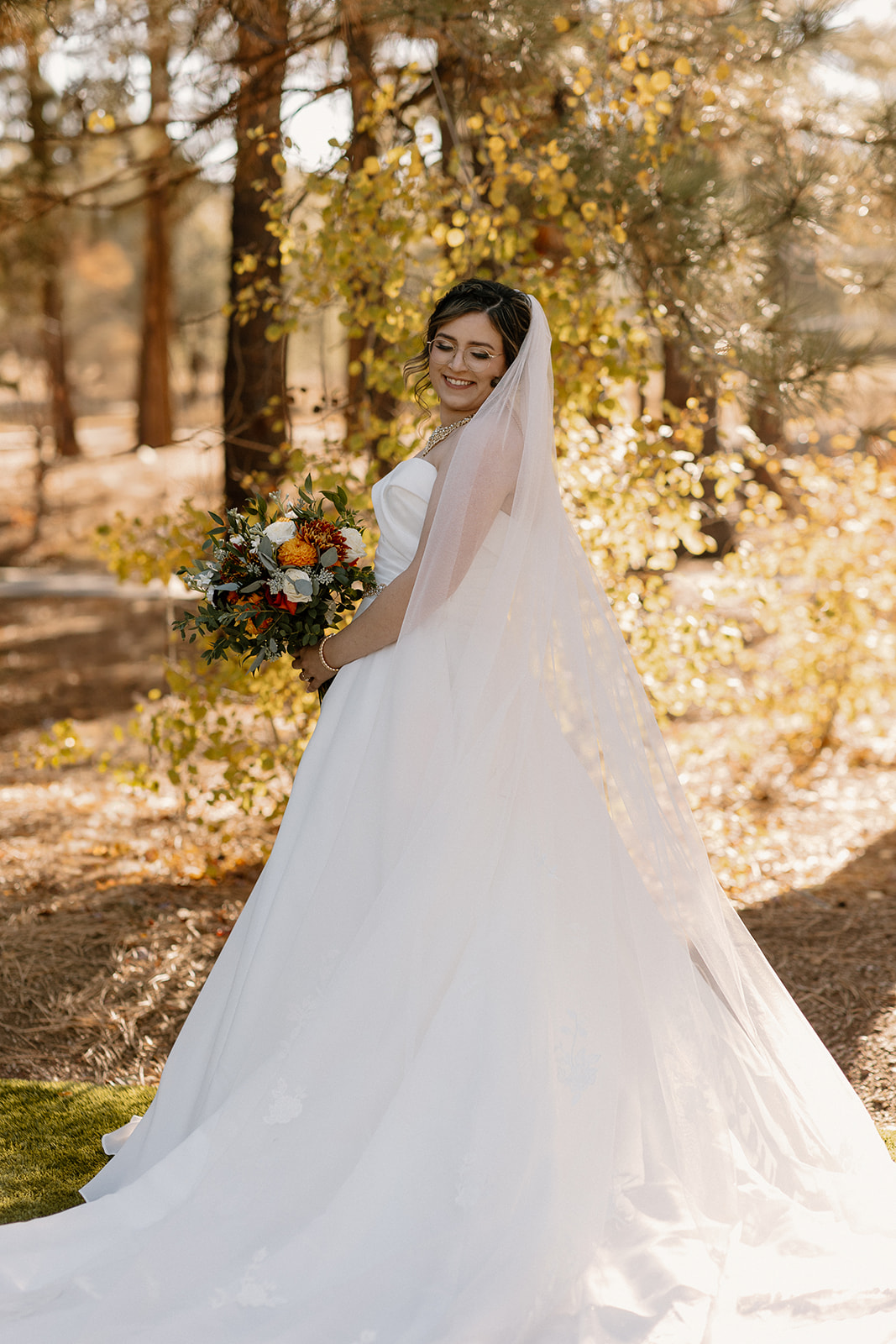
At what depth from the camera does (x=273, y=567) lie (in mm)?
2898

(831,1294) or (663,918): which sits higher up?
(663,918)

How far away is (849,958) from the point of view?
4.64m

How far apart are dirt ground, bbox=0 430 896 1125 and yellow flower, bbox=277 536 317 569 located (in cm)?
187

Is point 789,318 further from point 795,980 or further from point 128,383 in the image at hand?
point 128,383

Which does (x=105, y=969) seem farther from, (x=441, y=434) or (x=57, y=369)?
(x=57, y=369)

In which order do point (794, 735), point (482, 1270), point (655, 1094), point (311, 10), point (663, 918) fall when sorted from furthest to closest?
1. point (794, 735)
2. point (311, 10)
3. point (663, 918)
4. point (655, 1094)
5. point (482, 1270)

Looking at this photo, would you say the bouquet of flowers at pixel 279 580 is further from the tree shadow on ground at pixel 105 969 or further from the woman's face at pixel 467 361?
the tree shadow on ground at pixel 105 969

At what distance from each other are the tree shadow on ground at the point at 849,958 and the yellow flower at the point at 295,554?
2.38m

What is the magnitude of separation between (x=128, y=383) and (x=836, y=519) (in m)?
37.2

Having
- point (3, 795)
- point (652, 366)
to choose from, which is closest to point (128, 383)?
point (3, 795)

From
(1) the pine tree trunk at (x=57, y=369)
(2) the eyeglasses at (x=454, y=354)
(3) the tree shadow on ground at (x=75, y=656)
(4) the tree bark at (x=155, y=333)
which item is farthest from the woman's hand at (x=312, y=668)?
(1) the pine tree trunk at (x=57, y=369)

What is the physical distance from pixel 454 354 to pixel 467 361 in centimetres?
5

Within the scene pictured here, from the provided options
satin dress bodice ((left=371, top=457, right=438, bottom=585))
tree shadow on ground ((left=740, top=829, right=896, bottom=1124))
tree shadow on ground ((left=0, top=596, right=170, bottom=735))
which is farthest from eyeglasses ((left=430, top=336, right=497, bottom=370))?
tree shadow on ground ((left=0, top=596, right=170, bottom=735))

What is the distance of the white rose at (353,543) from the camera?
2999mm
